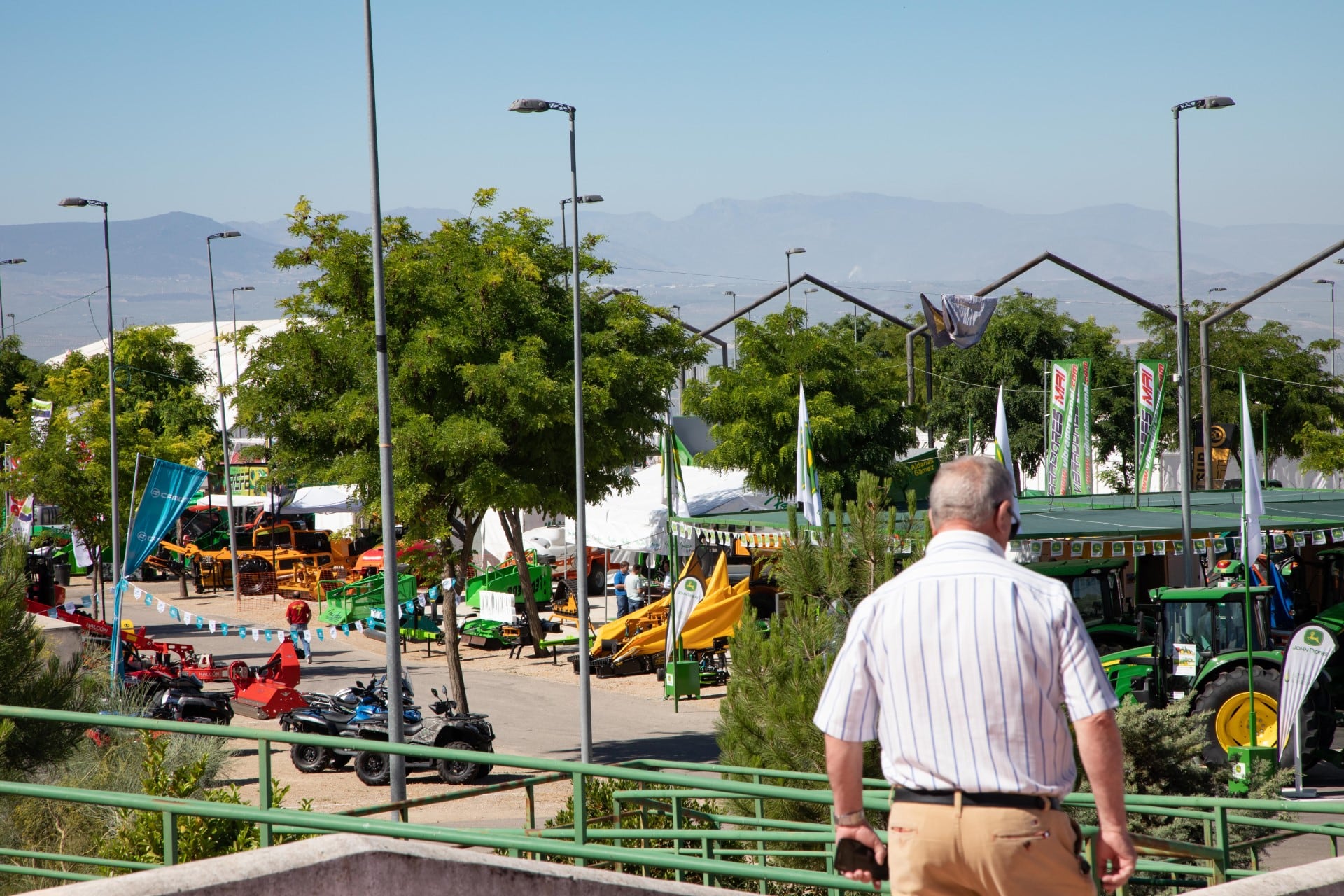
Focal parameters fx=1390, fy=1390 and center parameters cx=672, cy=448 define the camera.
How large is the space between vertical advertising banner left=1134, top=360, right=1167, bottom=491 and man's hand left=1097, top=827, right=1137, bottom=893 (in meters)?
21.5

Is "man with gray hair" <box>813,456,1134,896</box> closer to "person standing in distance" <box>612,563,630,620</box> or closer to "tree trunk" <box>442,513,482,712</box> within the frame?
"tree trunk" <box>442,513,482,712</box>

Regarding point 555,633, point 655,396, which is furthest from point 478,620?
point 655,396

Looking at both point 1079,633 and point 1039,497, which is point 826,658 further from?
point 1039,497

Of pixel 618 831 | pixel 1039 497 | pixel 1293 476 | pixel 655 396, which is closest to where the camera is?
pixel 618 831

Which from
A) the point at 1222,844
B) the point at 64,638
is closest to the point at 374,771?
the point at 64,638

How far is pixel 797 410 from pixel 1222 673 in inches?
532

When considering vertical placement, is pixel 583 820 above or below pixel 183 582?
above

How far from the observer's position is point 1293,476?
51406 mm

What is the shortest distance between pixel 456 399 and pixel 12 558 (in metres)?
8.10

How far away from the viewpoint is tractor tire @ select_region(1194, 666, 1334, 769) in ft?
51.2

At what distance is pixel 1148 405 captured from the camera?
2425cm

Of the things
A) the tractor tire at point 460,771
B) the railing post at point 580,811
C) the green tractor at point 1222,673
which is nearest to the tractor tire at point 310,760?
the tractor tire at point 460,771

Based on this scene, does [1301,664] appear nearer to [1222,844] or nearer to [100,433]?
[1222,844]

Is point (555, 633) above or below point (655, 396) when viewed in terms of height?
below
